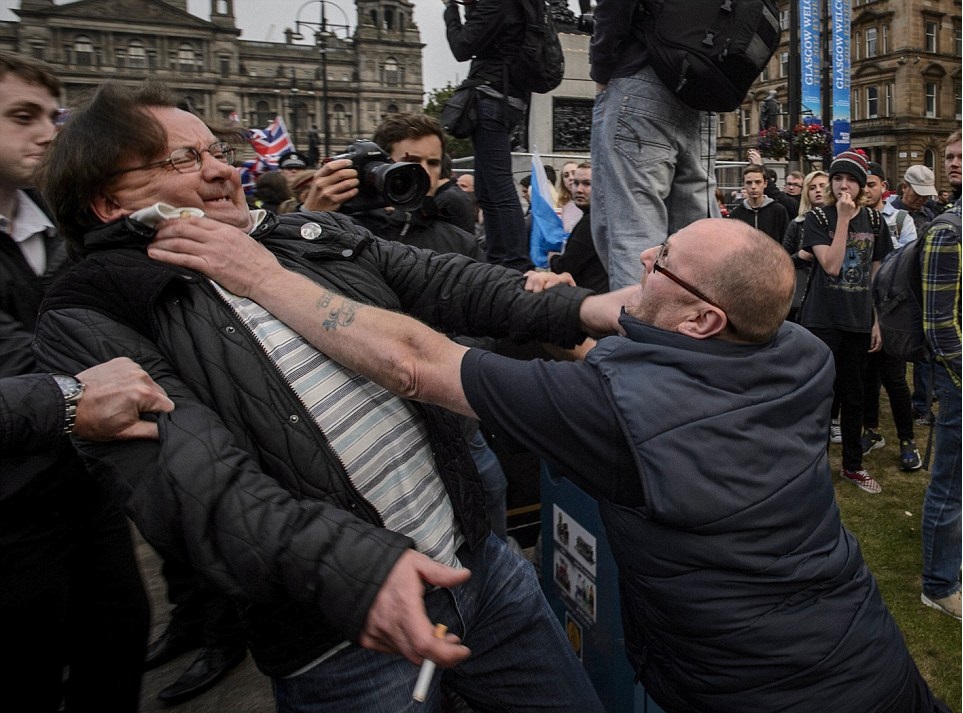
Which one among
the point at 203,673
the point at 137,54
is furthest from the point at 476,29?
the point at 137,54

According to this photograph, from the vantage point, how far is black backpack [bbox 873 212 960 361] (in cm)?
338

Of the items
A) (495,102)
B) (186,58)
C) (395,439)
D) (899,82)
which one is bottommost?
(395,439)

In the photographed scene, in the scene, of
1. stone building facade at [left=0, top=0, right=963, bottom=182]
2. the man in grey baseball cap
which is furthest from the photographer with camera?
stone building facade at [left=0, top=0, right=963, bottom=182]

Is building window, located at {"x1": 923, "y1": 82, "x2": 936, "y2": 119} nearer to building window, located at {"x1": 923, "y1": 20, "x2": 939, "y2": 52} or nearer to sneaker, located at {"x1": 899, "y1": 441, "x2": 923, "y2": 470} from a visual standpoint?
building window, located at {"x1": 923, "y1": 20, "x2": 939, "y2": 52}

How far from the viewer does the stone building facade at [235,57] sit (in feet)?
229

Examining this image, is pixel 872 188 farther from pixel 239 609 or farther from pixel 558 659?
pixel 239 609

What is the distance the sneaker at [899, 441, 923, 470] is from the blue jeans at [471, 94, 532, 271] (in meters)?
3.38

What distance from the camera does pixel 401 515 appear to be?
5.10 feet

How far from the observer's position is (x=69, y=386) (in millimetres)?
1460

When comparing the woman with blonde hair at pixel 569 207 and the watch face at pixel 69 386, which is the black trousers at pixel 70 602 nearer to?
the watch face at pixel 69 386

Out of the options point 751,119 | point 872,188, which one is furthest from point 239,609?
point 751,119

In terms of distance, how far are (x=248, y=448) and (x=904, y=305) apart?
10.6ft

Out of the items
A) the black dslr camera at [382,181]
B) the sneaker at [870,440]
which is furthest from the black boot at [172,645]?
the sneaker at [870,440]

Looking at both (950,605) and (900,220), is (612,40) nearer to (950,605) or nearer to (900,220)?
(950,605)
